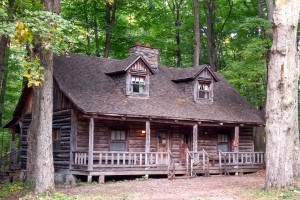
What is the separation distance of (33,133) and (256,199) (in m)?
11.6

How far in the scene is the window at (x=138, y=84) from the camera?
2336 centimetres

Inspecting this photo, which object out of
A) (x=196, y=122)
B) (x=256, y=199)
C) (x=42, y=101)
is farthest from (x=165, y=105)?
(x=256, y=199)

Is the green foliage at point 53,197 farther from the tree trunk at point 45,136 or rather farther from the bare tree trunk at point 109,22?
the bare tree trunk at point 109,22

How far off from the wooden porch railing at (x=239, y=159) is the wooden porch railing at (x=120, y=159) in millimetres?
3673

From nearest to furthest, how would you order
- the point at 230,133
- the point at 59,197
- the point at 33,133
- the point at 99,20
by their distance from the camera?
the point at 59,197, the point at 33,133, the point at 230,133, the point at 99,20

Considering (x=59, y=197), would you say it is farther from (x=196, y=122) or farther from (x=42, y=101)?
(x=196, y=122)

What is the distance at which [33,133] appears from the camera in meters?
20.3

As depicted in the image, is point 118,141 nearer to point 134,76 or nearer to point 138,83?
point 138,83

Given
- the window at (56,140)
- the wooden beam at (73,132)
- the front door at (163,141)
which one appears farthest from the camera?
the front door at (163,141)

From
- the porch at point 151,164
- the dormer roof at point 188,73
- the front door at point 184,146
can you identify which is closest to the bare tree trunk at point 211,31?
the dormer roof at point 188,73

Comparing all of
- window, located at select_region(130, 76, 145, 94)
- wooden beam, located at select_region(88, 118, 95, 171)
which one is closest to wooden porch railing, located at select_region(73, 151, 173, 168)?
wooden beam, located at select_region(88, 118, 95, 171)

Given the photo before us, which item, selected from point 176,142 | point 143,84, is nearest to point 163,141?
point 176,142

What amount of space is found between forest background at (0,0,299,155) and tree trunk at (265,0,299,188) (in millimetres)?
13590

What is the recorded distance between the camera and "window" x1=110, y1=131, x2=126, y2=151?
22578 millimetres
